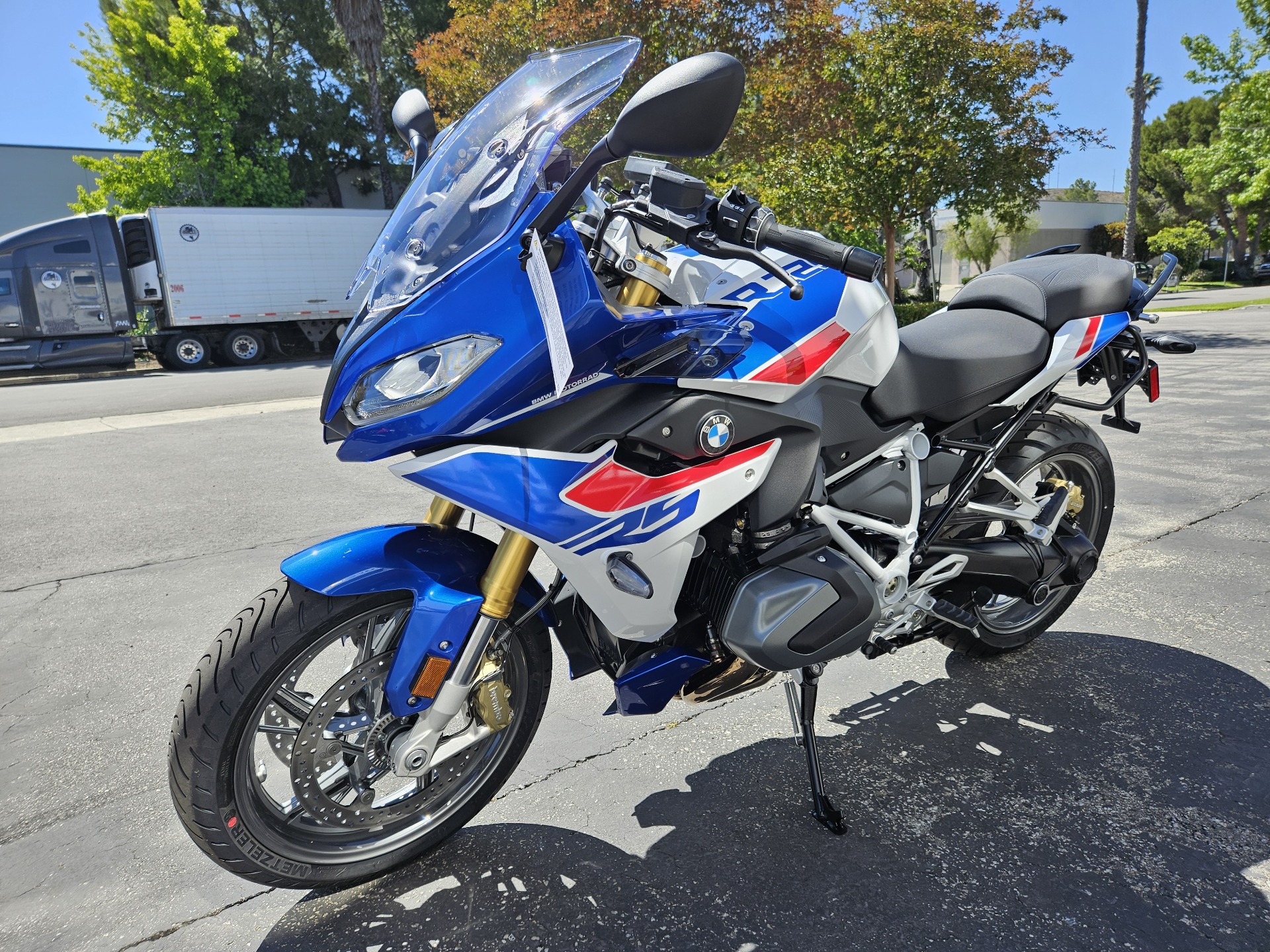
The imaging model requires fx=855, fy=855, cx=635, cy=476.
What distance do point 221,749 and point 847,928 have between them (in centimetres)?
145

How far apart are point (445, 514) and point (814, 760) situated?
119 centimetres

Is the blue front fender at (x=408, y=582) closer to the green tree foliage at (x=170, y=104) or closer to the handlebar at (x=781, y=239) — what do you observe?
the handlebar at (x=781, y=239)

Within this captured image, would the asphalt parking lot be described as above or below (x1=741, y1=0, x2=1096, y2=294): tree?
below

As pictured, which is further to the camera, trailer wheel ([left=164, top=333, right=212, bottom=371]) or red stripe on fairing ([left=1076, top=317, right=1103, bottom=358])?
trailer wheel ([left=164, top=333, right=212, bottom=371])

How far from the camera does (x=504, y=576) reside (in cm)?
200

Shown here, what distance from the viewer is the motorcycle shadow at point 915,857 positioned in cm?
195

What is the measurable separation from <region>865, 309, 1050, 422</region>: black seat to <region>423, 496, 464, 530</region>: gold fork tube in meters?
1.11

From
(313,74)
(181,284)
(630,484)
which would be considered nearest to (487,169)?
(630,484)

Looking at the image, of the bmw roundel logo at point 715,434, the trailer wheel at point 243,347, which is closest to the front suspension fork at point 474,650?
the bmw roundel logo at point 715,434

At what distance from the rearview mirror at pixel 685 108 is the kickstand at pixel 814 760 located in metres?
1.39

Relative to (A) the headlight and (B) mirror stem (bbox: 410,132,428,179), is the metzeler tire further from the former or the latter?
(B) mirror stem (bbox: 410,132,428,179)

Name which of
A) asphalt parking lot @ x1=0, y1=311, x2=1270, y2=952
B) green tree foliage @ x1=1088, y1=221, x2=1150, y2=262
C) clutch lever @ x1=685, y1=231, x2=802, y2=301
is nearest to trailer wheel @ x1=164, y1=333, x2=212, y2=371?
asphalt parking lot @ x1=0, y1=311, x2=1270, y2=952

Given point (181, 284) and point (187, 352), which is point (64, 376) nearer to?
point (187, 352)

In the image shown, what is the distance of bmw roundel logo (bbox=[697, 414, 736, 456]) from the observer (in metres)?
1.94
